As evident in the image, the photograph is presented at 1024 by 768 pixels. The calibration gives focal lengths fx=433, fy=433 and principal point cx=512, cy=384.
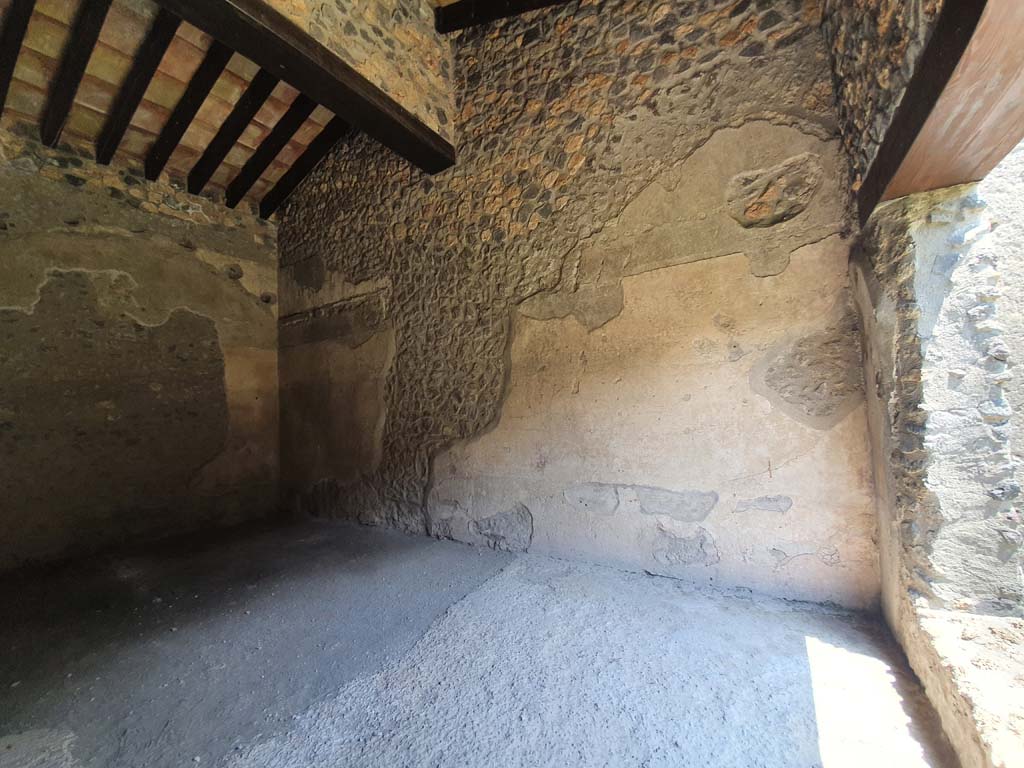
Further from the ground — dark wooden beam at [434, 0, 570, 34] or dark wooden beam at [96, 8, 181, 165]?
dark wooden beam at [434, 0, 570, 34]

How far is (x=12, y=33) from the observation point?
235 centimetres

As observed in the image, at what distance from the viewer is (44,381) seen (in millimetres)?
2982

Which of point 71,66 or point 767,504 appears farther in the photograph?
point 71,66

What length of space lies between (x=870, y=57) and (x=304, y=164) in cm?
412

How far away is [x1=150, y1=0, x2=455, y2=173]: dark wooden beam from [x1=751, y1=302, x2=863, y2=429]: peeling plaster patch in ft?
8.81

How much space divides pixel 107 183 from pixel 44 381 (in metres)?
1.57

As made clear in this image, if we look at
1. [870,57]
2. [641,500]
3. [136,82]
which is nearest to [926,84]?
[870,57]

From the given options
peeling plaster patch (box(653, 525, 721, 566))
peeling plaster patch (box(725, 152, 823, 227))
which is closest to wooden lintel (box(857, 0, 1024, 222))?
peeling plaster patch (box(725, 152, 823, 227))

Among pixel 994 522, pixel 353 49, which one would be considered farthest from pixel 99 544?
pixel 994 522

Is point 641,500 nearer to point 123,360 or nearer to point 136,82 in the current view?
point 123,360

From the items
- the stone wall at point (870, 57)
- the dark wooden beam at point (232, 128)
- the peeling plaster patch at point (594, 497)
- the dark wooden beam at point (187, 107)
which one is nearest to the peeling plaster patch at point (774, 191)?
the stone wall at point (870, 57)

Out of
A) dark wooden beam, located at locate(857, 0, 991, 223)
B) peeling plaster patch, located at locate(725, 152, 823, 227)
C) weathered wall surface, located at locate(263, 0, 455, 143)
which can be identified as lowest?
dark wooden beam, located at locate(857, 0, 991, 223)

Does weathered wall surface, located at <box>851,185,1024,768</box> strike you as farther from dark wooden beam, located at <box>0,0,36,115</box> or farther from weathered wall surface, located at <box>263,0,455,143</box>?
dark wooden beam, located at <box>0,0,36,115</box>

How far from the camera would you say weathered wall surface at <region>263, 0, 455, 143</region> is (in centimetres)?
257
